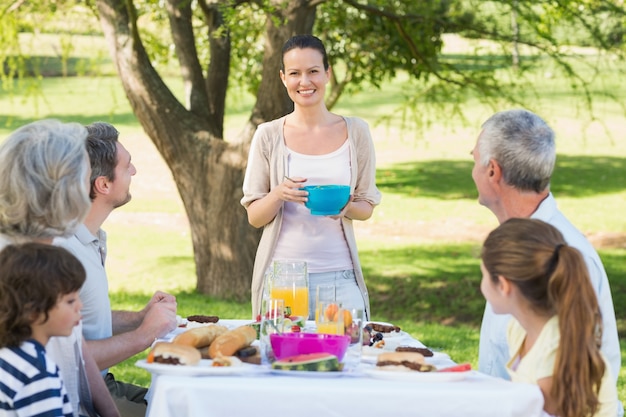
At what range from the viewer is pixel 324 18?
12.5 m

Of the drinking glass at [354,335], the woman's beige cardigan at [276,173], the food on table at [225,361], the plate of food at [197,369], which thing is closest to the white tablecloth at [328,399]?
the plate of food at [197,369]

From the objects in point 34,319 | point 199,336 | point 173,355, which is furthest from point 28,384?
point 199,336

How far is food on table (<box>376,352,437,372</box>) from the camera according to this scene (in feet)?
9.75

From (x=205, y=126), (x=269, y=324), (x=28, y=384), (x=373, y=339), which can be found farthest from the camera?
(x=205, y=126)

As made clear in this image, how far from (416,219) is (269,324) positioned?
14.0 meters

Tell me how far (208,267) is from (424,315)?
224 centimetres

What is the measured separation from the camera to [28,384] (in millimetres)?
2730

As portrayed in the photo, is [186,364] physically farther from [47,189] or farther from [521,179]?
[521,179]

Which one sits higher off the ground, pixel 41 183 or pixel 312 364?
pixel 41 183

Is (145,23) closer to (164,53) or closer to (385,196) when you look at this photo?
(164,53)

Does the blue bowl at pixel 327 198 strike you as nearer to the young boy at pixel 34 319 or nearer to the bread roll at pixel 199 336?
the bread roll at pixel 199 336

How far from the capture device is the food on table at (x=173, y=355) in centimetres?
295

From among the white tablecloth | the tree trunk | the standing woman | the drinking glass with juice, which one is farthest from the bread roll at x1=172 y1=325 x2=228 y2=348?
the tree trunk

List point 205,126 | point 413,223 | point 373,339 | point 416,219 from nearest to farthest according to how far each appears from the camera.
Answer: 1. point 373,339
2. point 205,126
3. point 413,223
4. point 416,219
